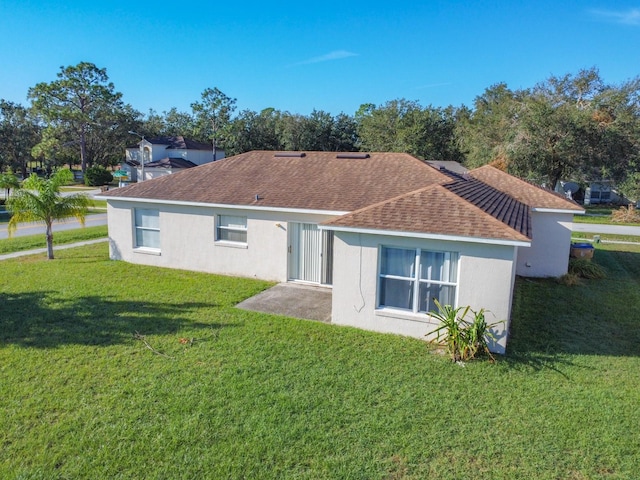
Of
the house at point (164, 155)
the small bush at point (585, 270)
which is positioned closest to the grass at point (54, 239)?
the small bush at point (585, 270)

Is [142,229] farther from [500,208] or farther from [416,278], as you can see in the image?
[500,208]

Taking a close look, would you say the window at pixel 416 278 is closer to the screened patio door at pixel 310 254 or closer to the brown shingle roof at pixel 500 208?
the brown shingle roof at pixel 500 208

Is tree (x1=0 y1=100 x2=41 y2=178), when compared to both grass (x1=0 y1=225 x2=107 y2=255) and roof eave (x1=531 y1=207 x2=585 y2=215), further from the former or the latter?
roof eave (x1=531 y1=207 x2=585 y2=215)

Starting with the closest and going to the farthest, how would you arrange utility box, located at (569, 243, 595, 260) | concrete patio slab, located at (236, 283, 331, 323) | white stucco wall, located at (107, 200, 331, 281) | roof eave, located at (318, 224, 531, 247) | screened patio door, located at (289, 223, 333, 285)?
1. roof eave, located at (318, 224, 531, 247)
2. concrete patio slab, located at (236, 283, 331, 323)
3. screened patio door, located at (289, 223, 333, 285)
4. white stucco wall, located at (107, 200, 331, 281)
5. utility box, located at (569, 243, 595, 260)

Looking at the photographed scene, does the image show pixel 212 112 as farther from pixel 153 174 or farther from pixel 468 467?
pixel 468 467

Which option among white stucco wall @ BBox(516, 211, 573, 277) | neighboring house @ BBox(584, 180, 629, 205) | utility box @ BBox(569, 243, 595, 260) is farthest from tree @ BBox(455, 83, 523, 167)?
white stucco wall @ BBox(516, 211, 573, 277)

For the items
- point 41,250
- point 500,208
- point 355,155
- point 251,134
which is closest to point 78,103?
point 251,134
